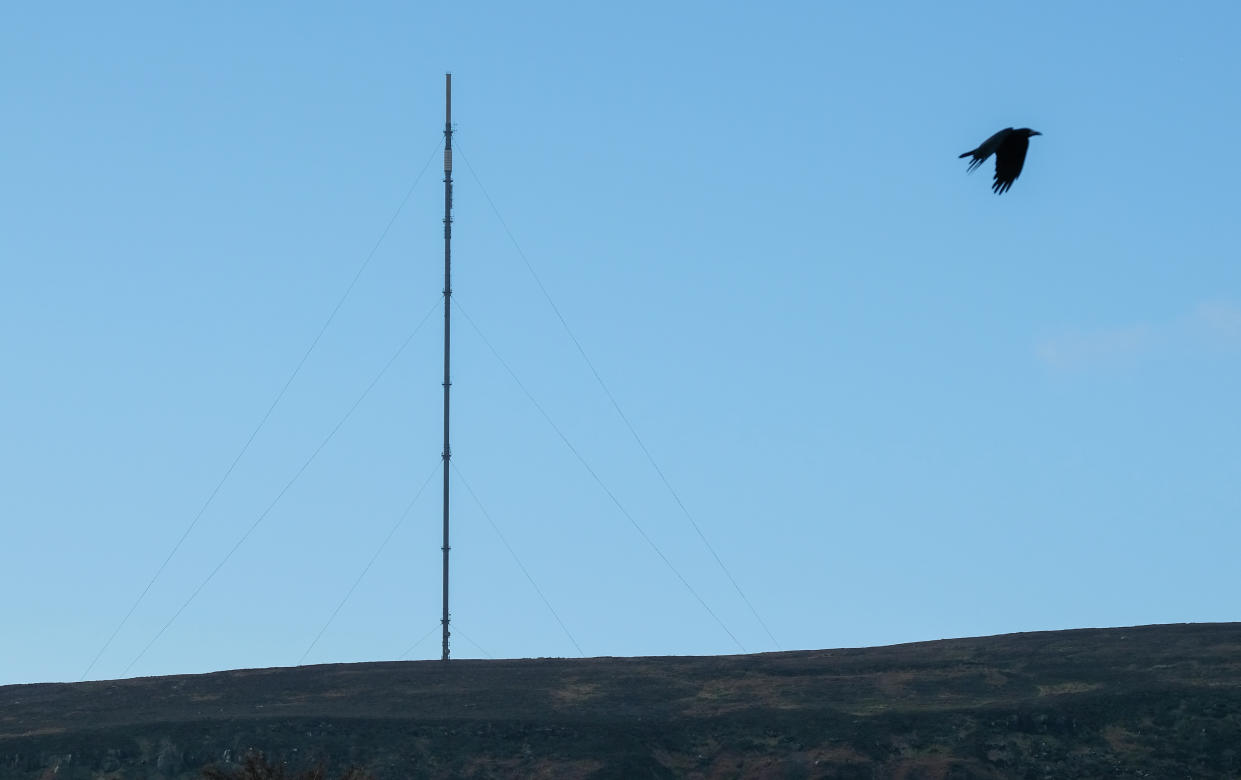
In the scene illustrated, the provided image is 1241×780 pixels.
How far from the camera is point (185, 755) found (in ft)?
Result: 182

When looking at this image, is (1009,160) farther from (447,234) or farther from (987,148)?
(447,234)

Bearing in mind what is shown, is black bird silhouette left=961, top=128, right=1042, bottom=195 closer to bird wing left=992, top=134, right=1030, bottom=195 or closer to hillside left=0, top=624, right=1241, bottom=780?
bird wing left=992, top=134, right=1030, bottom=195

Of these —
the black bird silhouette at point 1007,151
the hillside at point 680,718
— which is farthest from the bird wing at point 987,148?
the hillside at point 680,718

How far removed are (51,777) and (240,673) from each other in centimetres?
1232

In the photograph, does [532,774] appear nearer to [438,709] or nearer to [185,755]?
[438,709]

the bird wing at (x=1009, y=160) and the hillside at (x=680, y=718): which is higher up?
the bird wing at (x=1009, y=160)

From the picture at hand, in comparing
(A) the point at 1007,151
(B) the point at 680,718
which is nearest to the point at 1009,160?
(A) the point at 1007,151

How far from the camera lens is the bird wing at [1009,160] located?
30719mm

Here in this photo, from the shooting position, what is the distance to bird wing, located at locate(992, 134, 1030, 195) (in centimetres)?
3072

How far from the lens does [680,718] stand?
194 ft

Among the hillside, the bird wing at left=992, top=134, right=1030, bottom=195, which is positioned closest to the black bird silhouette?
the bird wing at left=992, top=134, right=1030, bottom=195

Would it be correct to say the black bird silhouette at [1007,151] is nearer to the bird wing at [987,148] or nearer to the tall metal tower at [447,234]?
the bird wing at [987,148]

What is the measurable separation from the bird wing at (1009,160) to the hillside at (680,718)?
88.1 feet

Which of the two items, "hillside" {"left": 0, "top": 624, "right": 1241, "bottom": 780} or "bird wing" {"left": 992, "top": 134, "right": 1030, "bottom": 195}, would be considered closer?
"bird wing" {"left": 992, "top": 134, "right": 1030, "bottom": 195}
